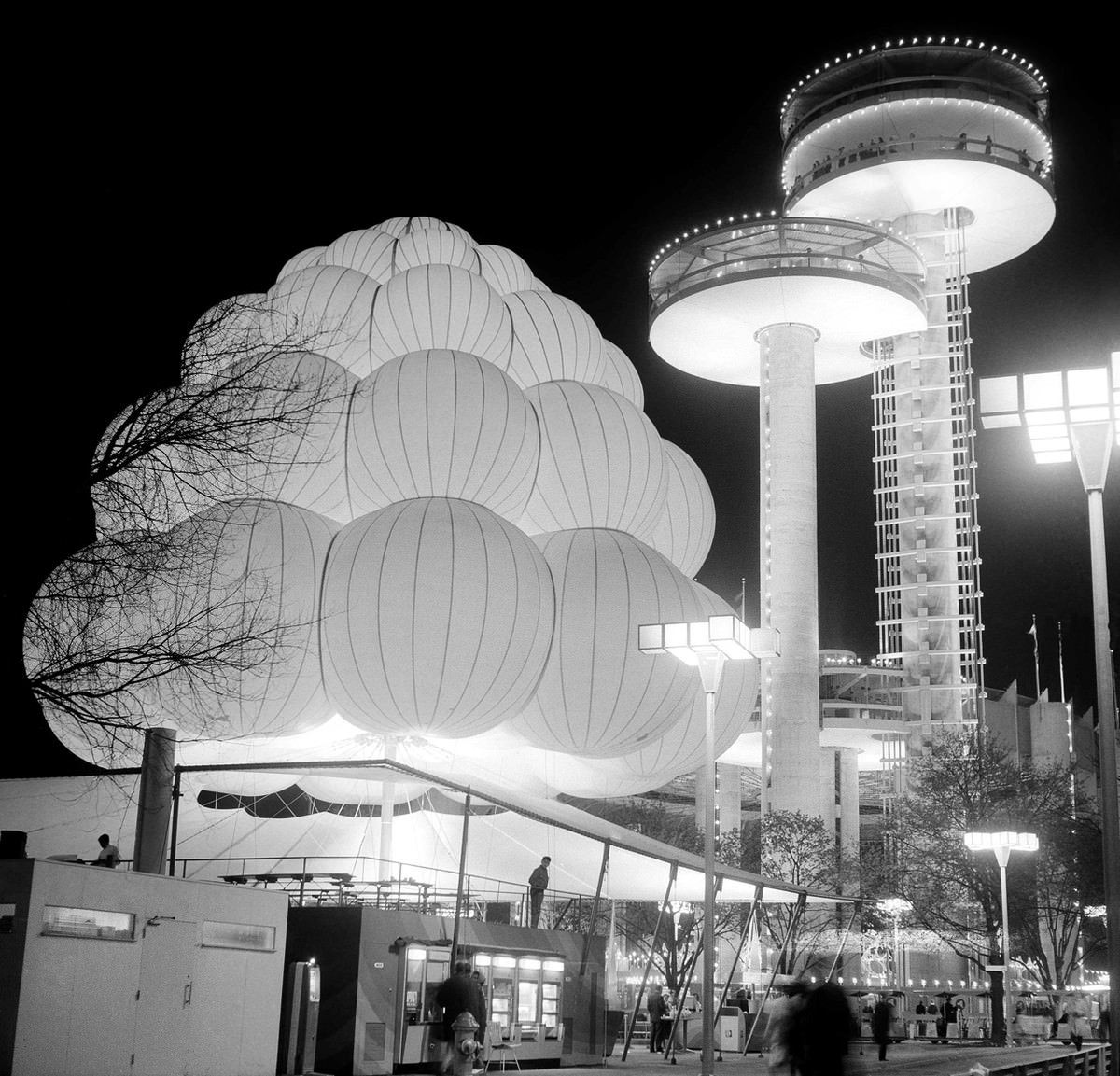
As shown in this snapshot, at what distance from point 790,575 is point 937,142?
101 ft

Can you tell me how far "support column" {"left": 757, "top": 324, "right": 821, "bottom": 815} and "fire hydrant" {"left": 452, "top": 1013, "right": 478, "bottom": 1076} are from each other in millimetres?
53355

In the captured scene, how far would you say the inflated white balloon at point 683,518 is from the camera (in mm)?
29828

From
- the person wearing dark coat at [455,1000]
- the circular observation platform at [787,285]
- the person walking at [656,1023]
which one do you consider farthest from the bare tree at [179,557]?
the circular observation platform at [787,285]

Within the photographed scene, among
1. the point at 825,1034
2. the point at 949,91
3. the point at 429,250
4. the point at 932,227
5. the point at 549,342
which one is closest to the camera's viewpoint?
the point at 825,1034

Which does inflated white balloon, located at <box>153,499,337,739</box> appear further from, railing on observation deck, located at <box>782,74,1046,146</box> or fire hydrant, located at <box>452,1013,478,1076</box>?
railing on observation deck, located at <box>782,74,1046,146</box>

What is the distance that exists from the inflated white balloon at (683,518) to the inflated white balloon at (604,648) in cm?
384

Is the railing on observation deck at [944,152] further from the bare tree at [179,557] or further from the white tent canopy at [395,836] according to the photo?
the bare tree at [179,557]

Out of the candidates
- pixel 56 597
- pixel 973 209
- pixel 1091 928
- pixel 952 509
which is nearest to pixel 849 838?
pixel 952 509

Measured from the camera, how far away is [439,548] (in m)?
23.0

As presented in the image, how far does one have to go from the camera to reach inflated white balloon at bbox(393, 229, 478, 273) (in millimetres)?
30375

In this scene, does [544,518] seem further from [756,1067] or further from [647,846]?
[756,1067]

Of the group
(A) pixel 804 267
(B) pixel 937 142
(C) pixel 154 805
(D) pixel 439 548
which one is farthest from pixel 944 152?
(C) pixel 154 805

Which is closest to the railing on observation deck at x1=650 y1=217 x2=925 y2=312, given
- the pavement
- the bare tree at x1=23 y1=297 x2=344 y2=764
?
the pavement

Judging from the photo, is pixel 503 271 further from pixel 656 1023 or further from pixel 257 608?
pixel 656 1023
